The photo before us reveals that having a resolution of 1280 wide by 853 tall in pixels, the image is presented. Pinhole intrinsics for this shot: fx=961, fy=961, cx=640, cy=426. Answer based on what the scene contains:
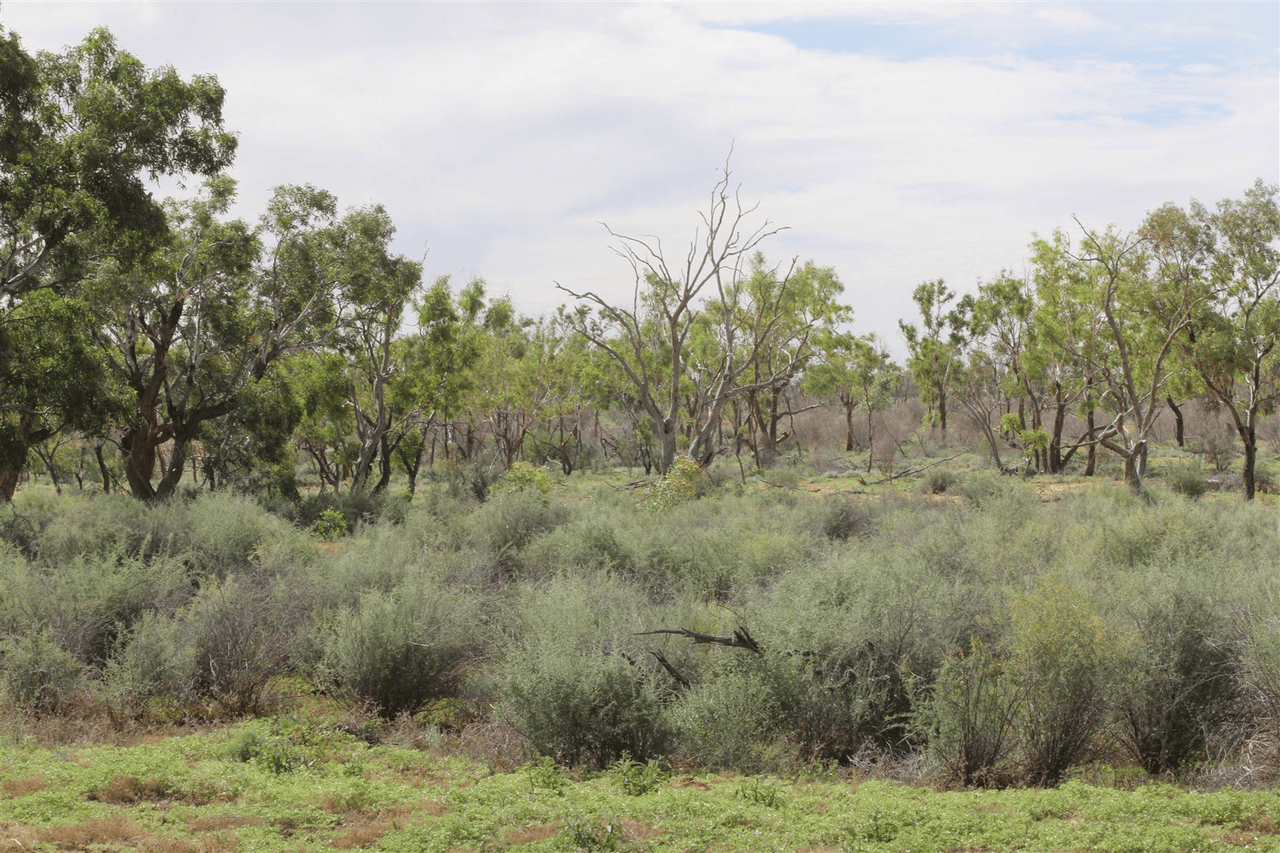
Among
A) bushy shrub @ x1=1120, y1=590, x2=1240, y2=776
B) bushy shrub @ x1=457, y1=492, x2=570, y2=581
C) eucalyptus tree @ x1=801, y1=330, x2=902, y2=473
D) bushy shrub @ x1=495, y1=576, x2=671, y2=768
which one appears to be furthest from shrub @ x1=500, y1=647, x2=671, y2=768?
eucalyptus tree @ x1=801, y1=330, x2=902, y2=473

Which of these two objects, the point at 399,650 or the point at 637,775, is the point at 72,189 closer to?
the point at 399,650

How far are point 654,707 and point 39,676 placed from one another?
560cm

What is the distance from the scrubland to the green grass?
1.0 inches

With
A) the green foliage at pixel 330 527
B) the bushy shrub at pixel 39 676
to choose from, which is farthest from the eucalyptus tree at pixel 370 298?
the bushy shrub at pixel 39 676

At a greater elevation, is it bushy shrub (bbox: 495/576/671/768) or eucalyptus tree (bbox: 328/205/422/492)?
eucalyptus tree (bbox: 328/205/422/492)

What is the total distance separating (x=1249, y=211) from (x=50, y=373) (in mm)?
25304

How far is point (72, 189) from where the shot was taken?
13844 mm

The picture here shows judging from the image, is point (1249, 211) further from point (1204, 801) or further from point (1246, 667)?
point (1204, 801)

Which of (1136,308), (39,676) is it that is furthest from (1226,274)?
(39,676)

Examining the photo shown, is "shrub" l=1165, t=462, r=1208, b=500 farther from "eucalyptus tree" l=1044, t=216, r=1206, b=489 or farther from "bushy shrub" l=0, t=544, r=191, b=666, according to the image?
"bushy shrub" l=0, t=544, r=191, b=666

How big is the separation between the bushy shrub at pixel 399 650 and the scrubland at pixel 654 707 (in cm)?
3

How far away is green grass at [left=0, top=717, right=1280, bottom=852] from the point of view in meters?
5.56

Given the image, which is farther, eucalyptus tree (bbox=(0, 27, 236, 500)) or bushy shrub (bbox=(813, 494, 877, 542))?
bushy shrub (bbox=(813, 494, 877, 542))

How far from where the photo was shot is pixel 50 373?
50.2ft
